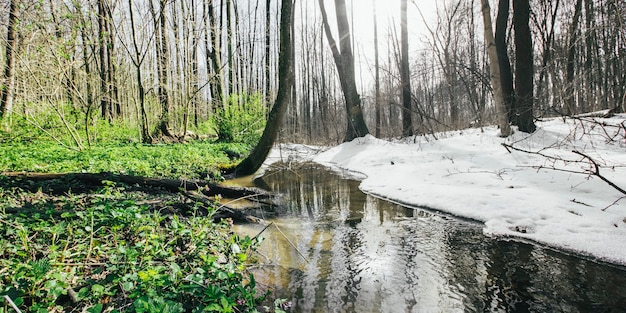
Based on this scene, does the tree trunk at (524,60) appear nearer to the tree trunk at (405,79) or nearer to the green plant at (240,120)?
the tree trunk at (405,79)

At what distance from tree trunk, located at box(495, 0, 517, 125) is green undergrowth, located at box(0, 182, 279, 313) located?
7714mm

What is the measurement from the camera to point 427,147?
8.20 m

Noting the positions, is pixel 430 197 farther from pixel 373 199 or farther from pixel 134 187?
pixel 134 187

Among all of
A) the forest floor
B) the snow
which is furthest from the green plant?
the forest floor

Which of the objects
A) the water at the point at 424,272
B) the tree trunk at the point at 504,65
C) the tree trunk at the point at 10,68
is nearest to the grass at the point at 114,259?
the water at the point at 424,272

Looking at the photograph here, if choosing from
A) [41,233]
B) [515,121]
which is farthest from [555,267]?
[515,121]

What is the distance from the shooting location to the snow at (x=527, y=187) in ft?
8.73

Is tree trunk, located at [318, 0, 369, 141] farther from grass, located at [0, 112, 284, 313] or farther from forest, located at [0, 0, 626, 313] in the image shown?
grass, located at [0, 112, 284, 313]

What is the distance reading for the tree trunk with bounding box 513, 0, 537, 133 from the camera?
7043 millimetres

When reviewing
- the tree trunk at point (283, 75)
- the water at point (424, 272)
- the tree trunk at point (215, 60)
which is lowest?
the water at point (424, 272)

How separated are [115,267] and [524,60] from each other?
876cm

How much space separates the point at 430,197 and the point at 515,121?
505 cm

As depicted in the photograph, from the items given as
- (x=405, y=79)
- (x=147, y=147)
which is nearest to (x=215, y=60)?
(x=147, y=147)

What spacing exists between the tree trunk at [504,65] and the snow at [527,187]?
0.77 meters
